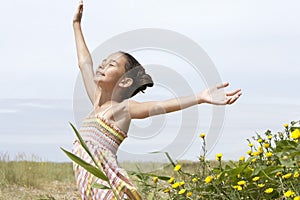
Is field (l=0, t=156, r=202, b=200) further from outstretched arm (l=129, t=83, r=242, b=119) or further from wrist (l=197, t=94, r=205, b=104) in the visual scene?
wrist (l=197, t=94, r=205, b=104)

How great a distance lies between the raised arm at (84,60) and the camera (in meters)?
2.97

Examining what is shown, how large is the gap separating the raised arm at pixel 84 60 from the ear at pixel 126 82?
186mm

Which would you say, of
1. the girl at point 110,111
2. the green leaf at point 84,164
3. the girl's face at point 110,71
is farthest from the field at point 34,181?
the green leaf at point 84,164

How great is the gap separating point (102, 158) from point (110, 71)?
54cm

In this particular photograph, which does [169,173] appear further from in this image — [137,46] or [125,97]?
[137,46]

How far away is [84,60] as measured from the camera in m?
3.13

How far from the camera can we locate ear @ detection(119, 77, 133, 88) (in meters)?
2.88

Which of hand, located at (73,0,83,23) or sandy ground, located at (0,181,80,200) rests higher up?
hand, located at (73,0,83,23)

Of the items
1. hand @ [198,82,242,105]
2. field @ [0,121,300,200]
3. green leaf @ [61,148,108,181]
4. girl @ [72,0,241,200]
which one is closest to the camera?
green leaf @ [61,148,108,181]

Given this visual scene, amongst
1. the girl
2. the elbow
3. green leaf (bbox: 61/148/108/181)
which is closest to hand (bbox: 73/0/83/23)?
the girl

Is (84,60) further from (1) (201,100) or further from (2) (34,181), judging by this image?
(2) (34,181)

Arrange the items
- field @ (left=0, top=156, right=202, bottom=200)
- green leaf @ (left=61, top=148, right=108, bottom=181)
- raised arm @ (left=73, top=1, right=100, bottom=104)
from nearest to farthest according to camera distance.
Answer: green leaf @ (left=61, top=148, right=108, bottom=181) → raised arm @ (left=73, top=1, right=100, bottom=104) → field @ (left=0, top=156, right=202, bottom=200)

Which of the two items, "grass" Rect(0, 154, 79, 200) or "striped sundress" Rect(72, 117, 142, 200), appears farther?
"grass" Rect(0, 154, 79, 200)

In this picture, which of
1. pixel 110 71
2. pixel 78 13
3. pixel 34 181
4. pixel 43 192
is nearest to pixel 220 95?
pixel 110 71
